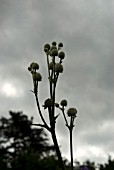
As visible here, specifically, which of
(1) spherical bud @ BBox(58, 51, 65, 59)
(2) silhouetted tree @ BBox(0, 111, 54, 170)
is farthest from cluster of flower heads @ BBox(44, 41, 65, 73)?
(2) silhouetted tree @ BBox(0, 111, 54, 170)

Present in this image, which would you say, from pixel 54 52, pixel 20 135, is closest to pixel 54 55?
pixel 54 52

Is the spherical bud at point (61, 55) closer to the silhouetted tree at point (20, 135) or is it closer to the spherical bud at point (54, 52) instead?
the spherical bud at point (54, 52)

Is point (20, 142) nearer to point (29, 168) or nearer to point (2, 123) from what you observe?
point (2, 123)

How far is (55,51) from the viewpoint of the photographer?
3.35 meters

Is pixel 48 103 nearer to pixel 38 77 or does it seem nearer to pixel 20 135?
pixel 38 77

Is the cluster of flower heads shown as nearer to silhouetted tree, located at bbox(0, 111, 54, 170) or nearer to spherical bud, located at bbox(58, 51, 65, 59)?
spherical bud, located at bbox(58, 51, 65, 59)

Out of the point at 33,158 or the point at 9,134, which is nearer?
the point at 33,158

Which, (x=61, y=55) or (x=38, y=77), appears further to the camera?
(x=61, y=55)

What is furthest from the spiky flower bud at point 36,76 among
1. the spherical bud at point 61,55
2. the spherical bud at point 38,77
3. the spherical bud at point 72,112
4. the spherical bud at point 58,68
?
the spherical bud at point 72,112

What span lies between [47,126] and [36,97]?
0.73ft

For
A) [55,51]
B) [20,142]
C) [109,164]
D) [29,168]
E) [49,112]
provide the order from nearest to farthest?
[49,112] < [55,51] < [109,164] < [29,168] < [20,142]

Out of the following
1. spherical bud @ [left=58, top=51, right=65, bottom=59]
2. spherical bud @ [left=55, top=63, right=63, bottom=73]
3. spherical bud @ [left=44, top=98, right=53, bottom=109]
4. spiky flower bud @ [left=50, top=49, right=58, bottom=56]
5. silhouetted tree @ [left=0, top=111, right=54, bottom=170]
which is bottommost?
spherical bud @ [left=44, top=98, right=53, bottom=109]

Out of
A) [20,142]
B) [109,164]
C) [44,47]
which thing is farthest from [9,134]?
[44,47]

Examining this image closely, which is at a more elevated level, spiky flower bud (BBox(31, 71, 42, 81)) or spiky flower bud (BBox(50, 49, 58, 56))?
spiky flower bud (BBox(50, 49, 58, 56))
